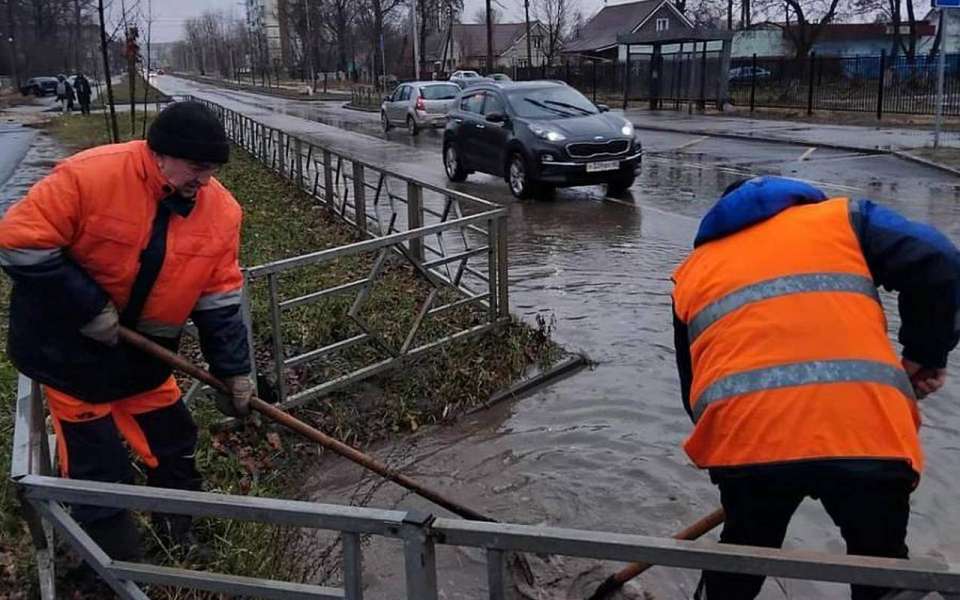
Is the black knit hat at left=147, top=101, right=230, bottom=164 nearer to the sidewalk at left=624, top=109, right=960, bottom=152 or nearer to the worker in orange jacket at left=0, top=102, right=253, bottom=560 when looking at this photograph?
the worker in orange jacket at left=0, top=102, right=253, bottom=560

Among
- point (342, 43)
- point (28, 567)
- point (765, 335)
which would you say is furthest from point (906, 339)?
point (342, 43)

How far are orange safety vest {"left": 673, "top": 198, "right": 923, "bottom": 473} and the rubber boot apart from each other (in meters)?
1.93

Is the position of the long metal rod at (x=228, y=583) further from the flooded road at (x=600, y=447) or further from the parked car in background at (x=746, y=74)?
the parked car in background at (x=746, y=74)

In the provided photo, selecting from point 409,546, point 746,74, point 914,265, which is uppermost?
point 746,74

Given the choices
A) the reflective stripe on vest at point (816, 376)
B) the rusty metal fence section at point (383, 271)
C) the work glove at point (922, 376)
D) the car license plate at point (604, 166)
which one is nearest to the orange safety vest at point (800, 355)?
the reflective stripe on vest at point (816, 376)

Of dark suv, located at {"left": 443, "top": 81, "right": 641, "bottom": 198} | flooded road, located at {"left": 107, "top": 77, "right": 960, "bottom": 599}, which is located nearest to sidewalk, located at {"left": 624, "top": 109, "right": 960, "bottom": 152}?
dark suv, located at {"left": 443, "top": 81, "right": 641, "bottom": 198}

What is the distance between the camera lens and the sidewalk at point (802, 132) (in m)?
17.3

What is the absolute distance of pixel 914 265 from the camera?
204 centimetres

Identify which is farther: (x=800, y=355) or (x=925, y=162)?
(x=925, y=162)

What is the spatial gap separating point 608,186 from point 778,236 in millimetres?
10650

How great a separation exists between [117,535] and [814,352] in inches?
88.8

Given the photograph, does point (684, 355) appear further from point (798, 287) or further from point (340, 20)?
point (340, 20)

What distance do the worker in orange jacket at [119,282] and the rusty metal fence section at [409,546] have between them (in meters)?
0.32

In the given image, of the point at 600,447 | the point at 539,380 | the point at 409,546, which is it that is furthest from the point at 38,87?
the point at 409,546
